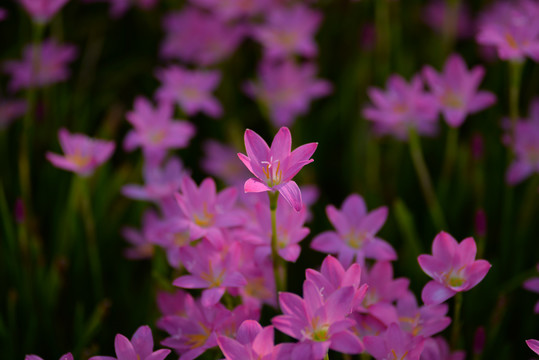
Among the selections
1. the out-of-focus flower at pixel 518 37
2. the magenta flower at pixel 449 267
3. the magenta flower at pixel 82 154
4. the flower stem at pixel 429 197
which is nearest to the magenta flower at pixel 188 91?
the magenta flower at pixel 82 154

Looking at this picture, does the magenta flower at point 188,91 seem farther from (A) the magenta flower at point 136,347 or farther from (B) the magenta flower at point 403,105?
(A) the magenta flower at point 136,347

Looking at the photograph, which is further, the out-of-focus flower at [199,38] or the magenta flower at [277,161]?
the out-of-focus flower at [199,38]

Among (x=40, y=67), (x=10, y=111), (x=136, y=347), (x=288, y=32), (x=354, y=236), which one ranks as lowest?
(x=136, y=347)

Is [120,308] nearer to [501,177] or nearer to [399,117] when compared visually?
[399,117]

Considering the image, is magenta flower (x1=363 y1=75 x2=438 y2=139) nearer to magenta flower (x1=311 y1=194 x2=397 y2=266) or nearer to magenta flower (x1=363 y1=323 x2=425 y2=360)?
magenta flower (x1=311 y1=194 x2=397 y2=266)

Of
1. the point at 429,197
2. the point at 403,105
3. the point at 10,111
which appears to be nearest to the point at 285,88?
the point at 403,105

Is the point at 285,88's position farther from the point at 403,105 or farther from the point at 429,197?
the point at 429,197
